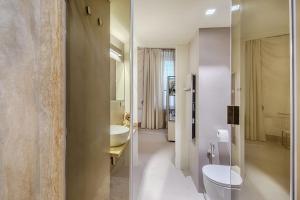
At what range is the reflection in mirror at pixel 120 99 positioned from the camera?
1.19 m

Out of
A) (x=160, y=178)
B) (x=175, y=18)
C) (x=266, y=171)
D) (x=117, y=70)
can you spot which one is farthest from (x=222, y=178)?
(x=175, y=18)

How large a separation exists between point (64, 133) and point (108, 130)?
488 millimetres

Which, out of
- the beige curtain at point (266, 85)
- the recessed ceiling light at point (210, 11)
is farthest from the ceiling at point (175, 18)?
the beige curtain at point (266, 85)

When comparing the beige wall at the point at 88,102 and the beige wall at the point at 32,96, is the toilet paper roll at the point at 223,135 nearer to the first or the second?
the beige wall at the point at 88,102

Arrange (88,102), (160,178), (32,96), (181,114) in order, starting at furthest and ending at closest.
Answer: (181,114)
(160,178)
(88,102)
(32,96)

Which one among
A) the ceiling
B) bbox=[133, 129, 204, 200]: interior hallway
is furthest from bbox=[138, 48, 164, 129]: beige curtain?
the ceiling

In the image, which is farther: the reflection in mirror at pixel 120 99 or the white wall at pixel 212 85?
the white wall at pixel 212 85

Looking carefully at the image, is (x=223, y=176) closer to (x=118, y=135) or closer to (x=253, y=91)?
(x=253, y=91)

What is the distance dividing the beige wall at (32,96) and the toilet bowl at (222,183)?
4.60ft

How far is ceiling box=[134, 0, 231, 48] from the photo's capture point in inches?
70.2

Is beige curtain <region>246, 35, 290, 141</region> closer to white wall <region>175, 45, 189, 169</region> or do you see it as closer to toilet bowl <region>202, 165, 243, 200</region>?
toilet bowl <region>202, 165, 243, 200</region>

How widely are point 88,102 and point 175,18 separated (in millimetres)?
1672

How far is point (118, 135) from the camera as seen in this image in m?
1.27

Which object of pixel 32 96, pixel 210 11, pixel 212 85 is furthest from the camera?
pixel 212 85
